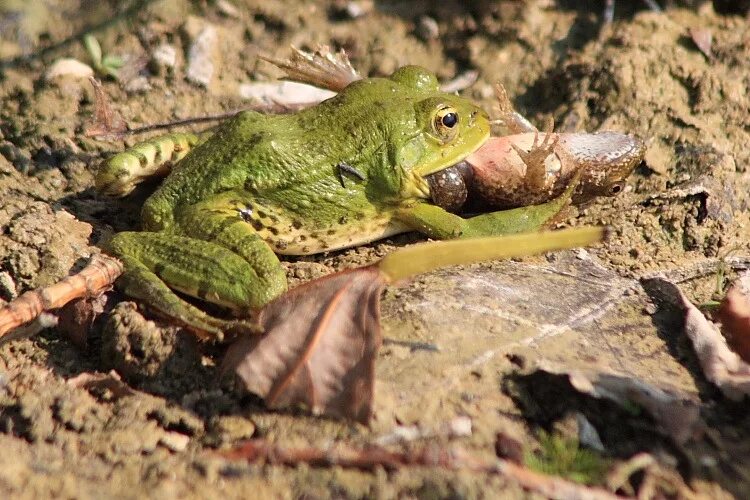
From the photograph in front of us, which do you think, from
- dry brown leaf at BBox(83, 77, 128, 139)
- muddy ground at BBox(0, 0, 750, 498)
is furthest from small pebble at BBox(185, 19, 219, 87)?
dry brown leaf at BBox(83, 77, 128, 139)

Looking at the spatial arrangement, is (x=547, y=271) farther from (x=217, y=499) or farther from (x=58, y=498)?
(x=58, y=498)

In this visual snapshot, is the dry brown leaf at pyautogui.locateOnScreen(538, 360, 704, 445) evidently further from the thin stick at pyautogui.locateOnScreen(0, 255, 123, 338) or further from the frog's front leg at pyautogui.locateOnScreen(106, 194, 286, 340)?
the thin stick at pyautogui.locateOnScreen(0, 255, 123, 338)

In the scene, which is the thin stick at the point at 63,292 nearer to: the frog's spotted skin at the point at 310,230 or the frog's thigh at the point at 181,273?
the frog's thigh at the point at 181,273

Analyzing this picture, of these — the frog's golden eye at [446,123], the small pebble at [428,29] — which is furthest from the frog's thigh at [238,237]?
the small pebble at [428,29]

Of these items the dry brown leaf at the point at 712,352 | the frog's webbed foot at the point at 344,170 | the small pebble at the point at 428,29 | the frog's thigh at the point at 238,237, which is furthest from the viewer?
the small pebble at the point at 428,29

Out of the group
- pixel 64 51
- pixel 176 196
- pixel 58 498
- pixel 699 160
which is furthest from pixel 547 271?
pixel 64 51

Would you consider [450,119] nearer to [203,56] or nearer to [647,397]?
[647,397]
